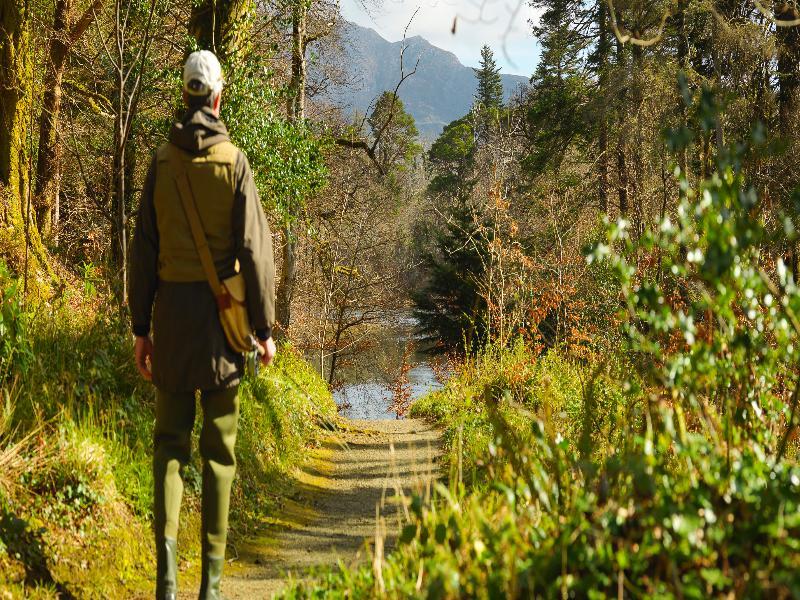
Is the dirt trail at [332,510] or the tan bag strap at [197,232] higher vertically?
the tan bag strap at [197,232]

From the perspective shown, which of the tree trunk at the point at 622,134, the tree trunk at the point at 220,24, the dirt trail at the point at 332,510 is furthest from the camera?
the tree trunk at the point at 622,134

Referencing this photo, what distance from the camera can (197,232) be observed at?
3143 mm

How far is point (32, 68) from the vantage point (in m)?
6.20

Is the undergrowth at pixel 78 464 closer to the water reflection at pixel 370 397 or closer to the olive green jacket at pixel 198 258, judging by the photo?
the olive green jacket at pixel 198 258

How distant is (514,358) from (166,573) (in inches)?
282

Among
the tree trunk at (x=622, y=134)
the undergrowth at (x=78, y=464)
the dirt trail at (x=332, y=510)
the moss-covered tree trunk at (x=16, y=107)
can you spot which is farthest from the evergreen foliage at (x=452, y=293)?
the undergrowth at (x=78, y=464)

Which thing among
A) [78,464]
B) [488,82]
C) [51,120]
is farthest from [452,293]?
[488,82]

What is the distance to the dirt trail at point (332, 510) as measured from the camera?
159 inches

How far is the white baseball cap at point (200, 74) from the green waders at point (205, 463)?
4.26ft

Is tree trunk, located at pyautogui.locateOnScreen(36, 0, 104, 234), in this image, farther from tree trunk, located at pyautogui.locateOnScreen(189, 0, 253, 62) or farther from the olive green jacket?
the olive green jacket

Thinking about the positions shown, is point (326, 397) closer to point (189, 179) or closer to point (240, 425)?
point (240, 425)

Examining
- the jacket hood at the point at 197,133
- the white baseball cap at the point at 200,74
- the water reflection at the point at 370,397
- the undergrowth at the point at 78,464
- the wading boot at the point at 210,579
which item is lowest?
the water reflection at the point at 370,397

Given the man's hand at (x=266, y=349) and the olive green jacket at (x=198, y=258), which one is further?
the man's hand at (x=266, y=349)

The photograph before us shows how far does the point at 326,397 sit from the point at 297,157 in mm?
3788
